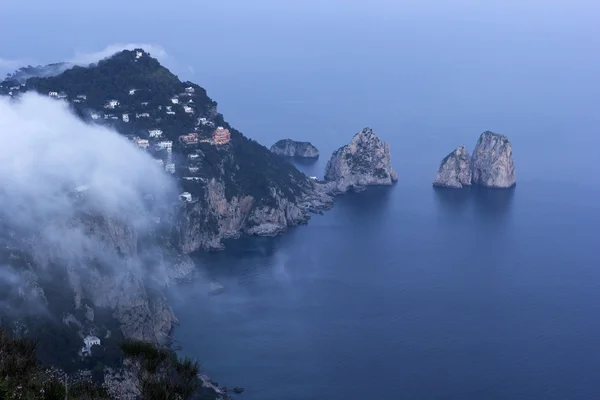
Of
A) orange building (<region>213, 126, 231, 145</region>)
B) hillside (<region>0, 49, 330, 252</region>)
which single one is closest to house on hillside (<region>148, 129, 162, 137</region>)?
hillside (<region>0, 49, 330, 252</region>)

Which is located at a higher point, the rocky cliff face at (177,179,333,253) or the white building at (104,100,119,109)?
the white building at (104,100,119,109)

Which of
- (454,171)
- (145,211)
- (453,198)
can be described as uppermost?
(454,171)

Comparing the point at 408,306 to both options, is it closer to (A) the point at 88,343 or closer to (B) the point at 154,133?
(A) the point at 88,343

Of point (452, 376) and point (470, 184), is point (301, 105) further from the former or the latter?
point (452, 376)

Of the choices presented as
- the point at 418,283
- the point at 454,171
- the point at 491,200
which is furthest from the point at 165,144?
the point at 491,200

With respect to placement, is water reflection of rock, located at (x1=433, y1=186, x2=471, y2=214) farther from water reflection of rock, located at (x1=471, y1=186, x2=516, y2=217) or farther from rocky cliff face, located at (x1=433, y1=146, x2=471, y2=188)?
water reflection of rock, located at (x1=471, y1=186, x2=516, y2=217)

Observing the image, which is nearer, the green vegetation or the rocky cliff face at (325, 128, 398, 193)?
the green vegetation
